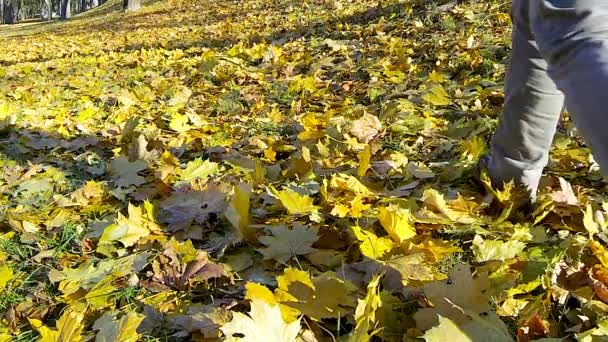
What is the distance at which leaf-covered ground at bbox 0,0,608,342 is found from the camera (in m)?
1.28

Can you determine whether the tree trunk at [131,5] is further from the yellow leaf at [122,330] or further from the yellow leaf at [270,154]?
the yellow leaf at [122,330]

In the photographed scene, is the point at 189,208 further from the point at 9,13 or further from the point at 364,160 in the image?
the point at 9,13

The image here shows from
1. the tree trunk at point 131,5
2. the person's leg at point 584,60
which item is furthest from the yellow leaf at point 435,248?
the tree trunk at point 131,5

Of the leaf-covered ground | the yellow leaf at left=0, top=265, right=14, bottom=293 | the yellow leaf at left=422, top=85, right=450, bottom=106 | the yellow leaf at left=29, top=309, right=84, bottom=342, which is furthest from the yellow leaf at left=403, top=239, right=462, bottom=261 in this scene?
the yellow leaf at left=422, top=85, right=450, bottom=106

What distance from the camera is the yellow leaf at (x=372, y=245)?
1444 mm

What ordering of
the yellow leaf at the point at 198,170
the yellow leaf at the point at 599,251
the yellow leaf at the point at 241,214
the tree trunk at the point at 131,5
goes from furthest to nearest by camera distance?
the tree trunk at the point at 131,5
the yellow leaf at the point at 198,170
the yellow leaf at the point at 241,214
the yellow leaf at the point at 599,251

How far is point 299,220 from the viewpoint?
6.00 feet

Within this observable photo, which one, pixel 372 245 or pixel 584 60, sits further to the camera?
pixel 372 245

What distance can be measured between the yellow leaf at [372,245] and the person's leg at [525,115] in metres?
0.52

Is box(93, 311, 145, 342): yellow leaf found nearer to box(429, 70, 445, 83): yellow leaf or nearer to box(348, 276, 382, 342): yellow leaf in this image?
box(348, 276, 382, 342): yellow leaf

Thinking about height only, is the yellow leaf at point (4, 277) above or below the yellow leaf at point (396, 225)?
below

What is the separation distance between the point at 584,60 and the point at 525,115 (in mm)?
732

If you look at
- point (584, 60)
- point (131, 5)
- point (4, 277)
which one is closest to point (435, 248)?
point (584, 60)

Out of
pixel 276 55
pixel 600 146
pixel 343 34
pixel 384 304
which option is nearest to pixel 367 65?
pixel 276 55
